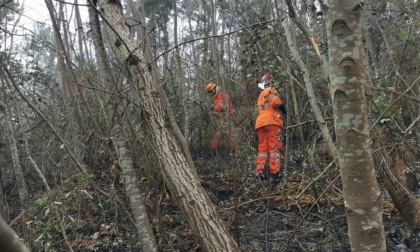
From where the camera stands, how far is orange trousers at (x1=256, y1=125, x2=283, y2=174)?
18.8 feet

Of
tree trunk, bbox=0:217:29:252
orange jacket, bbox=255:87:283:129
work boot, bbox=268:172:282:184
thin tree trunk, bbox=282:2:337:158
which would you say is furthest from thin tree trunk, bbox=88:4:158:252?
tree trunk, bbox=0:217:29:252

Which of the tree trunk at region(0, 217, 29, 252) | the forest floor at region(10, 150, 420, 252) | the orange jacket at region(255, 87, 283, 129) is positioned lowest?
the forest floor at region(10, 150, 420, 252)

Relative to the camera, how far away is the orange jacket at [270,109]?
19.0ft

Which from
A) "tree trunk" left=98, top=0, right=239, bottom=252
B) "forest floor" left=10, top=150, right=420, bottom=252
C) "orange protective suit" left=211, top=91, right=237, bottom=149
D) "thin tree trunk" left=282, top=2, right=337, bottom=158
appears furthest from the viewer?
"orange protective suit" left=211, top=91, right=237, bottom=149

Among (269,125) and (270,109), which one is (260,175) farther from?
(270,109)

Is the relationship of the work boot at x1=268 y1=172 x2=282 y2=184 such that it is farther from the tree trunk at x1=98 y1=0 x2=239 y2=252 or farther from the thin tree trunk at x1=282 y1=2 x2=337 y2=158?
the tree trunk at x1=98 y1=0 x2=239 y2=252

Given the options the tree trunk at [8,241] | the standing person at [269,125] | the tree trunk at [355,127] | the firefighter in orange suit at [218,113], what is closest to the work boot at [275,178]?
the standing person at [269,125]

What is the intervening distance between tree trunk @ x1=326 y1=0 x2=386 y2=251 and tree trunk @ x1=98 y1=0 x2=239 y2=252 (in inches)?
71.5

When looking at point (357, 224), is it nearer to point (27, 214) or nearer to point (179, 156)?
point (179, 156)

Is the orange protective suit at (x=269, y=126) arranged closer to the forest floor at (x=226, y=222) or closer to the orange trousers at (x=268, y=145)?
the orange trousers at (x=268, y=145)

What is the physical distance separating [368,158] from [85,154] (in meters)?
5.06

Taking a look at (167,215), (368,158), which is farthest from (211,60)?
(368,158)

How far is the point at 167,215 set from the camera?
462cm

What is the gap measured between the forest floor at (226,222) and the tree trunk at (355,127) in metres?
1.79
